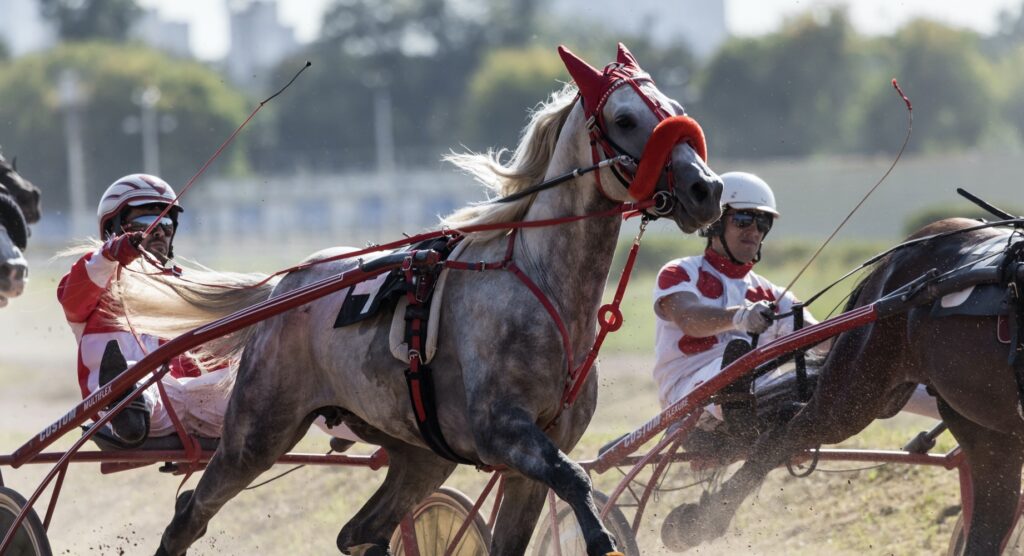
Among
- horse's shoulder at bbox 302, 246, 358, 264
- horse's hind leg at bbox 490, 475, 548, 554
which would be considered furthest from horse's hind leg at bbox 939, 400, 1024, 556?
horse's shoulder at bbox 302, 246, 358, 264

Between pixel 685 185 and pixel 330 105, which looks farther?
pixel 330 105

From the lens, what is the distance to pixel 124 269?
538 cm

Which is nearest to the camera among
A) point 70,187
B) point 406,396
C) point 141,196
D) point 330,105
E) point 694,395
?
point 406,396

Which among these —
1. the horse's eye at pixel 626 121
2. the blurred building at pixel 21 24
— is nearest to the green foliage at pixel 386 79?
the blurred building at pixel 21 24

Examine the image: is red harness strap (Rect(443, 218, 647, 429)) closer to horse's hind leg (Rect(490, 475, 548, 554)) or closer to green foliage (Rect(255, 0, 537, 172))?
horse's hind leg (Rect(490, 475, 548, 554))

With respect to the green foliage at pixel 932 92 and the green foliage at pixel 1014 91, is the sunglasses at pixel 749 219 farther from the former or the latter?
the green foliage at pixel 1014 91

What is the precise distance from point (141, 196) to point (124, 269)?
1.58ft

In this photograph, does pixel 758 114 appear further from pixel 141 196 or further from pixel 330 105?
pixel 141 196

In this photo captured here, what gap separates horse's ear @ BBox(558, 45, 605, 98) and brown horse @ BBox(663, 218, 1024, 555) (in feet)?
4.48

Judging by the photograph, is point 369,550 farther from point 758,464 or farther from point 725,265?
Answer: point 725,265

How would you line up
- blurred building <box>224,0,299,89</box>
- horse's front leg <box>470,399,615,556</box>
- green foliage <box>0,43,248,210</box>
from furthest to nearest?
blurred building <box>224,0,299,89</box> → green foliage <box>0,43,248,210</box> → horse's front leg <box>470,399,615,556</box>

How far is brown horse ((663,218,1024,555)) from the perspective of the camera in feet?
15.3

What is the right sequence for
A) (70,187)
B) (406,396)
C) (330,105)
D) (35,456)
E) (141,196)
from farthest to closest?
(330,105)
(70,187)
(141,196)
(35,456)
(406,396)

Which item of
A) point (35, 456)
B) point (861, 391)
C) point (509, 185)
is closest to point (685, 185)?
point (509, 185)
